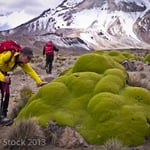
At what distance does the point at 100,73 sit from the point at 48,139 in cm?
348

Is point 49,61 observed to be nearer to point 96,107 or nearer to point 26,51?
point 96,107

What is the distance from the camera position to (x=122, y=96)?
9.41m

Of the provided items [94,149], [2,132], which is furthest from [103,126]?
[2,132]

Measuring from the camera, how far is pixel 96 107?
8805 millimetres

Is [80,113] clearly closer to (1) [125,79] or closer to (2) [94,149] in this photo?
(2) [94,149]

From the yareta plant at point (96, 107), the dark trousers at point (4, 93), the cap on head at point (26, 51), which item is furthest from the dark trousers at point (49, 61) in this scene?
the cap on head at point (26, 51)

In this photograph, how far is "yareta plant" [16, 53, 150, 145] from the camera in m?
8.25

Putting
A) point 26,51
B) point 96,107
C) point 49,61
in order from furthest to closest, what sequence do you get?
point 49,61 → point 96,107 → point 26,51

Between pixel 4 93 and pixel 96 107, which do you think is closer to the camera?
pixel 96 107

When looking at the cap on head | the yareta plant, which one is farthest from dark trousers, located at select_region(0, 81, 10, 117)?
the cap on head

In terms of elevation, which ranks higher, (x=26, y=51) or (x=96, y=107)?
(x=26, y=51)

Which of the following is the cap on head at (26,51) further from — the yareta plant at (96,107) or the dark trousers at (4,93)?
the yareta plant at (96,107)

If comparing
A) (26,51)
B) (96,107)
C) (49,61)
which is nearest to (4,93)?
(26,51)

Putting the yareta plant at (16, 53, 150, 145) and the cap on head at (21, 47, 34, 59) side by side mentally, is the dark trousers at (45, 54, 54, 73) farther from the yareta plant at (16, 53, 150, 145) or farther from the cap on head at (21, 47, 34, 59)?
the cap on head at (21, 47, 34, 59)
